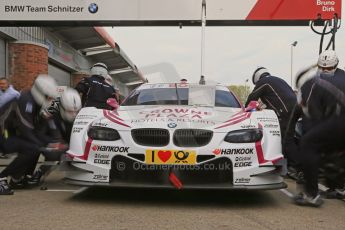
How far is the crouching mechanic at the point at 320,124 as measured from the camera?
5.38m

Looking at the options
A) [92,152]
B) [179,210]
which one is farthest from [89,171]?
[179,210]

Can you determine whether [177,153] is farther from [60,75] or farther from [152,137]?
[60,75]

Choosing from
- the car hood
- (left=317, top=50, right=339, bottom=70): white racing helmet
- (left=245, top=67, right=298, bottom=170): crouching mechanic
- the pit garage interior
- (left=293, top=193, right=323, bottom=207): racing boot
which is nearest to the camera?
the car hood

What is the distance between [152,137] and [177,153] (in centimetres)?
33

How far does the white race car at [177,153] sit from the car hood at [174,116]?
0.04ft

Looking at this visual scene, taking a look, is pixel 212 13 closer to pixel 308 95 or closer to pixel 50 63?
pixel 308 95

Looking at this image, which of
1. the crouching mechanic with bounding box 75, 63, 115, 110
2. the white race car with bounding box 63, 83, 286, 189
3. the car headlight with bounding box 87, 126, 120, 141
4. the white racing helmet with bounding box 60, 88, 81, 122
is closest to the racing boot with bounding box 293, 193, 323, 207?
the white race car with bounding box 63, 83, 286, 189

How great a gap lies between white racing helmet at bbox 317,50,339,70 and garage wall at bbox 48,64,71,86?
16300 millimetres

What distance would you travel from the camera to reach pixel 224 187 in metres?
4.98

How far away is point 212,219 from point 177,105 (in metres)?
2.04

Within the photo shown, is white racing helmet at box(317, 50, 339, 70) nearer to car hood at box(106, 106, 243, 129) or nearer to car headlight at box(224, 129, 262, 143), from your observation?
car hood at box(106, 106, 243, 129)

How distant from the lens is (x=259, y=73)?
820cm

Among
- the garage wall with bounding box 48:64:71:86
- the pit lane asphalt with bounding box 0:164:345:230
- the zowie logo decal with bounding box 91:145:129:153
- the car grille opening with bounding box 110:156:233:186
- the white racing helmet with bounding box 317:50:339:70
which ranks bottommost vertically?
the pit lane asphalt with bounding box 0:164:345:230

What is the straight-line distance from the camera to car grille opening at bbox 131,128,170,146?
16.8ft
